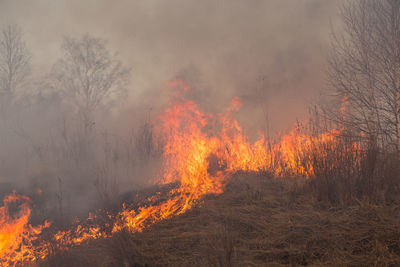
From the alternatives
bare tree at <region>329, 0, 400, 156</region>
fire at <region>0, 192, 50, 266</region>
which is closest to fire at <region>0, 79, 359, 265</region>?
fire at <region>0, 192, 50, 266</region>

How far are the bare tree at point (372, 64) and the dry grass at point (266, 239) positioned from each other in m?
4.24

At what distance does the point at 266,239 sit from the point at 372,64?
6.97 m

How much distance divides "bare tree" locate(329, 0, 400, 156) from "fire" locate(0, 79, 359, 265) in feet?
7.59

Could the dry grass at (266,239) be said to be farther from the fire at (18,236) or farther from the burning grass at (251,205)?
the fire at (18,236)

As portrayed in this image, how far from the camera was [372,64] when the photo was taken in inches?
292

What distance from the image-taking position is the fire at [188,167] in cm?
421

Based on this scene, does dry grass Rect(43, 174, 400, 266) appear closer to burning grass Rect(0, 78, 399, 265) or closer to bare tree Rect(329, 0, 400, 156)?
burning grass Rect(0, 78, 399, 265)

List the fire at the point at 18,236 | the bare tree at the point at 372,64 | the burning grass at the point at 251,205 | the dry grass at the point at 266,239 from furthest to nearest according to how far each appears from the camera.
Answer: the bare tree at the point at 372,64, the fire at the point at 18,236, the burning grass at the point at 251,205, the dry grass at the point at 266,239

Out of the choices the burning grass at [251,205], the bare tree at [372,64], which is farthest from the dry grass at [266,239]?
the bare tree at [372,64]

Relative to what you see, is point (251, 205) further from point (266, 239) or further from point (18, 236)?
point (18, 236)

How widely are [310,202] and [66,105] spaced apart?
45.0ft

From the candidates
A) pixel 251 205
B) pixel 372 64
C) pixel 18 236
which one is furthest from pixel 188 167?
pixel 372 64

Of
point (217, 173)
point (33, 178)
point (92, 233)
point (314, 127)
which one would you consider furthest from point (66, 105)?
point (314, 127)

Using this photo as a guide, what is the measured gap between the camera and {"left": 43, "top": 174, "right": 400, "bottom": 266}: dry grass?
8.33 ft
